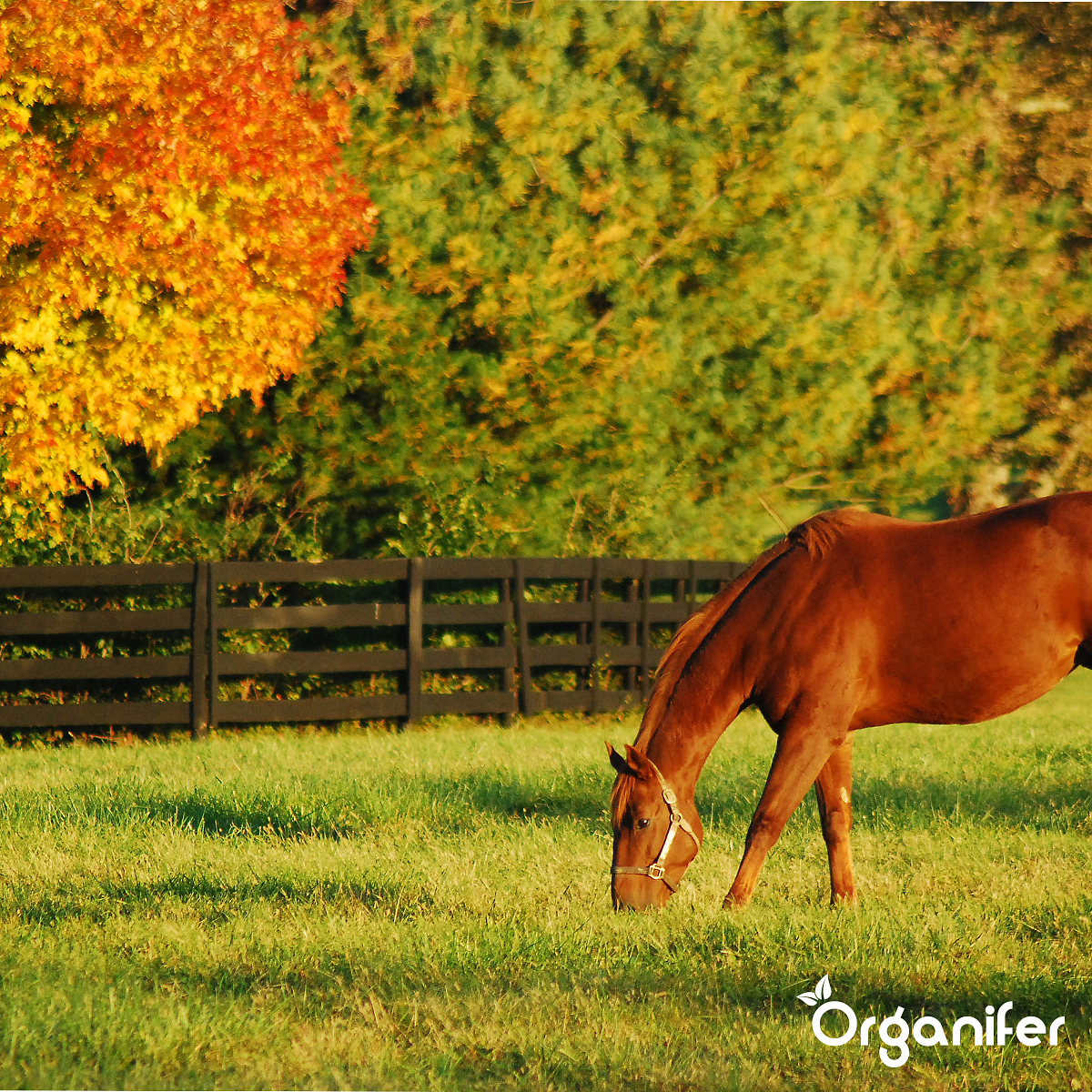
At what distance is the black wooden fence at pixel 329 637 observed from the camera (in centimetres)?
1144

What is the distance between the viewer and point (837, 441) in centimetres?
1717

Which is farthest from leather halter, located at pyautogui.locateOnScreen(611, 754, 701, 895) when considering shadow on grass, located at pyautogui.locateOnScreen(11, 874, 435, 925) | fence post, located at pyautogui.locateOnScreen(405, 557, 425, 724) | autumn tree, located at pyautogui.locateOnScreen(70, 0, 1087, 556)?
autumn tree, located at pyautogui.locateOnScreen(70, 0, 1087, 556)

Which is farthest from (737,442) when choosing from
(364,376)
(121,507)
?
(121,507)

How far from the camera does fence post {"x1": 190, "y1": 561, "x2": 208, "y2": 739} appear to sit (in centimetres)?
1156

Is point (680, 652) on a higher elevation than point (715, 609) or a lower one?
lower

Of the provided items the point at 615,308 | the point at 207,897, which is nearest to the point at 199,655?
the point at 207,897

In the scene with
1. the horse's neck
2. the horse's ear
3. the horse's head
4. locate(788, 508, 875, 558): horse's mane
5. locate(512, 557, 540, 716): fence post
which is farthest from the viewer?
locate(512, 557, 540, 716): fence post

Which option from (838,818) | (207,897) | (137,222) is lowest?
(207,897)

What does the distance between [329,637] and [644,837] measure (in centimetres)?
853

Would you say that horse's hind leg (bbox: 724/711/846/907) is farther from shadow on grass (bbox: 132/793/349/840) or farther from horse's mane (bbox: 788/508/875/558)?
shadow on grass (bbox: 132/793/349/840)

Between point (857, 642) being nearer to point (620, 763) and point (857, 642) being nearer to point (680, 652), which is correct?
point (680, 652)

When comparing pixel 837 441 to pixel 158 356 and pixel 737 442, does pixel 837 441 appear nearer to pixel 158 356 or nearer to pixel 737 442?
pixel 737 442

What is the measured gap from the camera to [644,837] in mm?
5562

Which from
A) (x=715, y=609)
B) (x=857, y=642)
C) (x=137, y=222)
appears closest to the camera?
(x=857, y=642)
